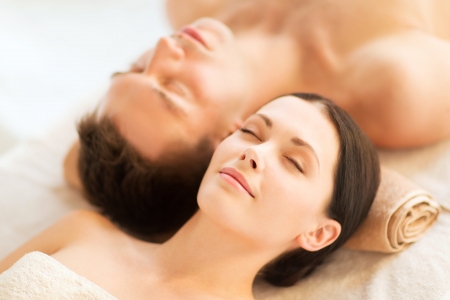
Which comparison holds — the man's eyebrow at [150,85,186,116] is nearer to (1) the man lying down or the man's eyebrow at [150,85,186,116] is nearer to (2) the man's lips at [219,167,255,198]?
(1) the man lying down

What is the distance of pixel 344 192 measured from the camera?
114 centimetres

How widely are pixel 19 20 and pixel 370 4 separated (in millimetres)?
1619

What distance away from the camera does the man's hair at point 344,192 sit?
114 cm

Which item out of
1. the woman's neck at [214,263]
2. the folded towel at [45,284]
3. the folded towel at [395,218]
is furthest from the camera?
the folded towel at [395,218]

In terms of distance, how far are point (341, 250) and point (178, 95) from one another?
2.06 ft

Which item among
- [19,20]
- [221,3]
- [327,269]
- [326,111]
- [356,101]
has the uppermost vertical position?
[19,20]

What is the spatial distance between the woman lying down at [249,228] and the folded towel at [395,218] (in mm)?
→ 51

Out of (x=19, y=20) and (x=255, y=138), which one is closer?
(x=255, y=138)

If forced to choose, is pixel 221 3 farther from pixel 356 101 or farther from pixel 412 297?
pixel 412 297

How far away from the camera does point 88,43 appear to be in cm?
233

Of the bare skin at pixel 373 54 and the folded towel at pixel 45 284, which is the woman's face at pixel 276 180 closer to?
the folded towel at pixel 45 284

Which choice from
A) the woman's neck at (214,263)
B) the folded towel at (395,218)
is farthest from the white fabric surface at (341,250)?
the woman's neck at (214,263)

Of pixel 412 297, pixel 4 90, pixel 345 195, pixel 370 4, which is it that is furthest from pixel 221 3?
pixel 412 297

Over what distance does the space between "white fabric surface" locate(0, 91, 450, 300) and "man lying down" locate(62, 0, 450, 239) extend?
0.26ft
